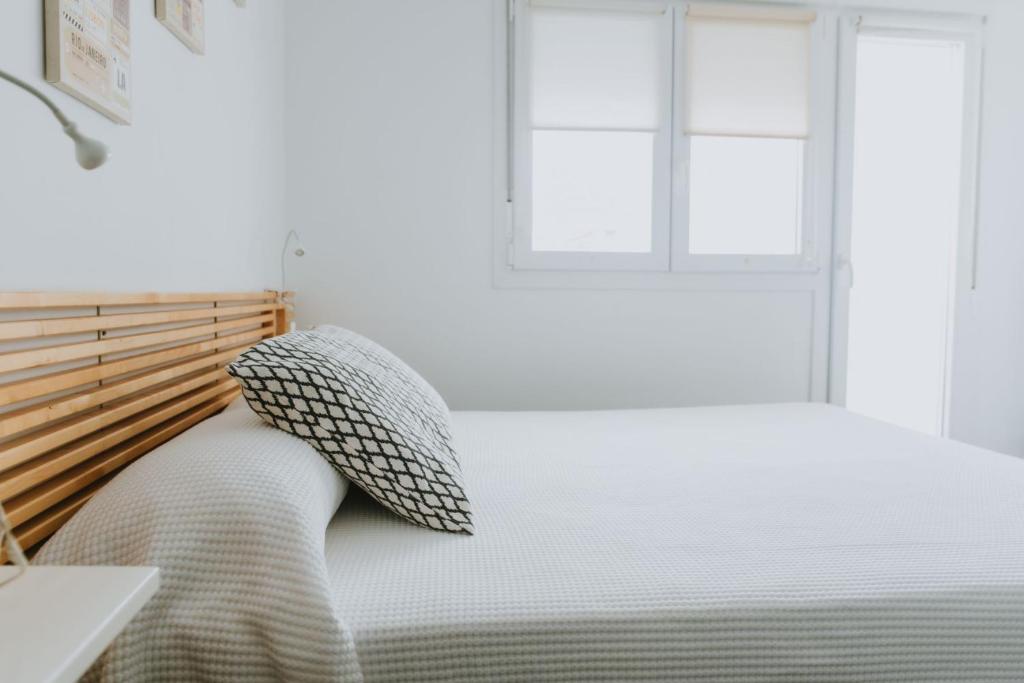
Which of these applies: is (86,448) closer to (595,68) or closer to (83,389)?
(83,389)

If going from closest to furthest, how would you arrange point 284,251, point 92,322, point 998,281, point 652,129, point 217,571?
point 217,571 < point 92,322 < point 284,251 < point 652,129 < point 998,281

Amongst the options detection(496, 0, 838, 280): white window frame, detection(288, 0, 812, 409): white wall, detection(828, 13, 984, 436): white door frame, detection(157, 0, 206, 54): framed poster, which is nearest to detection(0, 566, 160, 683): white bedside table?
detection(157, 0, 206, 54): framed poster

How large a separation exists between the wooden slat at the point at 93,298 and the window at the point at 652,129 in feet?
5.24

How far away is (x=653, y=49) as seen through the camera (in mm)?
3135

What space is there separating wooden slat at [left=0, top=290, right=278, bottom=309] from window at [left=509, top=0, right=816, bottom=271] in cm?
160

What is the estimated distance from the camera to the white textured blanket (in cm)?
94

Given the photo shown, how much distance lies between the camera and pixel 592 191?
3170 mm

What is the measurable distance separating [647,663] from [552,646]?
14 cm

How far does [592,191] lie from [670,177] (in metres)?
0.34

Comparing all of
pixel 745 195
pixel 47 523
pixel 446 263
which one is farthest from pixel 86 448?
pixel 745 195

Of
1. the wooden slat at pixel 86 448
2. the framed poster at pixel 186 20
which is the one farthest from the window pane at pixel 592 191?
the wooden slat at pixel 86 448

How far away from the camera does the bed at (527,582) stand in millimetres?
975

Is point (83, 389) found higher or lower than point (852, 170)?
lower

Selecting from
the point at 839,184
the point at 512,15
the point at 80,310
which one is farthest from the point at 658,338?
the point at 80,310
